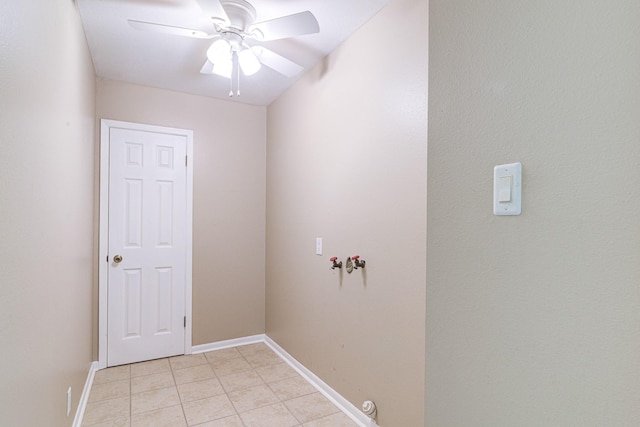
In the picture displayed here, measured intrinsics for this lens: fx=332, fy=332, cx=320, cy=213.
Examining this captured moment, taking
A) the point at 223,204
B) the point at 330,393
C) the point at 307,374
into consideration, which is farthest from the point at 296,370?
the point at 223,204

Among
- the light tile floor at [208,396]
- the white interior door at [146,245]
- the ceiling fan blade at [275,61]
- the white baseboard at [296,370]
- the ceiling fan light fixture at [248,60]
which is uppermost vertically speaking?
the ceiling fan blade at [275,61]

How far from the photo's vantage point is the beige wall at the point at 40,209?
945 mm

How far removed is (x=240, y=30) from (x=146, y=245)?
2.10 meters

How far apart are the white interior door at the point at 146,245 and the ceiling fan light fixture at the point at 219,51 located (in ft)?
4.47

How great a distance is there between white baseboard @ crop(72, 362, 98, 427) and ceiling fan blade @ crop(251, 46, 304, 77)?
98.4 inches

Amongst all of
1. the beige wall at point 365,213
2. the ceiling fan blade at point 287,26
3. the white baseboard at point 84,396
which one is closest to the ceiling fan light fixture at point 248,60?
the ceiling fan blade at point 287,26

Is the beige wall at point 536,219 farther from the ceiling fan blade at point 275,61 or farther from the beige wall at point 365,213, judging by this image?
the ceiling fan blade at point 275,61

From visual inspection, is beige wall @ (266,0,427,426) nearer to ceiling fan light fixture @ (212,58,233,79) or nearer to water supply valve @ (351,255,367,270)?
water supply valve @ (351,255,367,270)

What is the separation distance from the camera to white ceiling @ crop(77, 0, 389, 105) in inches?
76.8

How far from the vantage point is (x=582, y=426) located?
0.67 metres

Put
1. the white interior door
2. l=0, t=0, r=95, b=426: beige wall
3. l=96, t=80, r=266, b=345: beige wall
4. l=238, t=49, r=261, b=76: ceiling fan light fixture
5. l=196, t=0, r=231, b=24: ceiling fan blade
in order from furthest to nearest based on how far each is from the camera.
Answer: l=96, t=80, r=266, b=345: beige wall, the white interior door, l=238, t=49, r=261, b=76: ceiling fan light fixture, l=196, t=0, r=231, b=24: ceiling fan blade, l=0, t=0, r=95, b=426: beige wall

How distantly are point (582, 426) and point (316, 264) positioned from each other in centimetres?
205

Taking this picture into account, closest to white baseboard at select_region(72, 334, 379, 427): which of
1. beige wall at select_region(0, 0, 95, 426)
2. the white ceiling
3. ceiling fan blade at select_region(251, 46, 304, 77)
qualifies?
beige wall at select_region(0, 0, 95, 426)

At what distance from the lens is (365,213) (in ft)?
6.88
